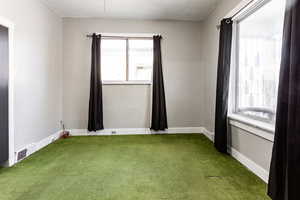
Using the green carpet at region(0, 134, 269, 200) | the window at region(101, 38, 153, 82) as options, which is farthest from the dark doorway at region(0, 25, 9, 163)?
the window at region(101, 38, 153, 82)

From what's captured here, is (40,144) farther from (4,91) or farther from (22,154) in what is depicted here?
(4,91)

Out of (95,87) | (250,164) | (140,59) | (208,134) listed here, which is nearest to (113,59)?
(140,59)

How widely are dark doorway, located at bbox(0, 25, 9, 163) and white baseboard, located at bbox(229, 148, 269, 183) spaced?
311 centimetres

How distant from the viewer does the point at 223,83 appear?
9.69 ft

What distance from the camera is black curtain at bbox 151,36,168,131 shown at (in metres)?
4.12

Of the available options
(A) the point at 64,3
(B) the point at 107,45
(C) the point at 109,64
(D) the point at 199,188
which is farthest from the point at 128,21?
(D) the point at 199,188

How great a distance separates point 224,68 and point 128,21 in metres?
2.37

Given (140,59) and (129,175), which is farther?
(140,59)

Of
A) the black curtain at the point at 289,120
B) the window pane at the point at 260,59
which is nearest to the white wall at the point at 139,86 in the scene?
the window pane at the point at 260,59

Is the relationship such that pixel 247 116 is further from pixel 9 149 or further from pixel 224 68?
pixel 9 149

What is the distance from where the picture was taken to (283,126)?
1.59 m

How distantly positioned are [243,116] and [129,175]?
1.81 m

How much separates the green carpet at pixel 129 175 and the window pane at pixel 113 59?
157cm

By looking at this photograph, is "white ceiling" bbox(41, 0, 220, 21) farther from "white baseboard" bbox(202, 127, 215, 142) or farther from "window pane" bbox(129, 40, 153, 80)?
"white baseboard" bbox(202, 127, 215, 142)
